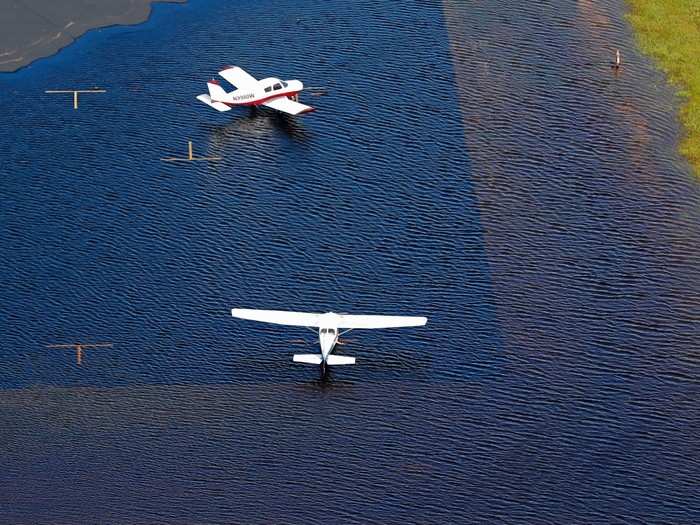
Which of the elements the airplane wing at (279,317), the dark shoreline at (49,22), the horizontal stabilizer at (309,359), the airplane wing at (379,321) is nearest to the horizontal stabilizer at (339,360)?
the horizontal stabilizer at (309,359)

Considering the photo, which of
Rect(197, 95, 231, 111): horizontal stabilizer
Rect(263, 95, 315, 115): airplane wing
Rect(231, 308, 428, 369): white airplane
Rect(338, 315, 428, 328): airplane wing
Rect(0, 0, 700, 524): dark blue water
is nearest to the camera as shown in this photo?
Rect(0, 0, 700, 524): dark blue water

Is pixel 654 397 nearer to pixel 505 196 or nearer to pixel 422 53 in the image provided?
pixel 505 196

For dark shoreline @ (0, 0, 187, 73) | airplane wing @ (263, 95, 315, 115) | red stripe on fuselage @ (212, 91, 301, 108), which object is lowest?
airplane wing @ (263, 95, 315, 115)

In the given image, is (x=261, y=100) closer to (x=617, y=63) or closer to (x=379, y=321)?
(x=617, y=63)

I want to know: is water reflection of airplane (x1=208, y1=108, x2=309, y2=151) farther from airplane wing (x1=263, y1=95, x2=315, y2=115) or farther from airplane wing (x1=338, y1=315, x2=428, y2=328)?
airplane wing (x1=338, y1=315, x2=428, y2=328)

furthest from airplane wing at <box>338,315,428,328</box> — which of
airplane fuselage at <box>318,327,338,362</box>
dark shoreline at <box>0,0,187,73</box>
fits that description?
dark shoreline at <box>0,0,187,73</box>

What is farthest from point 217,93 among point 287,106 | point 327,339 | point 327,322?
point 327,339

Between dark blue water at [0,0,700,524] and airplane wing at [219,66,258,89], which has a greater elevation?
airplane wing at [219,66,258,89]
